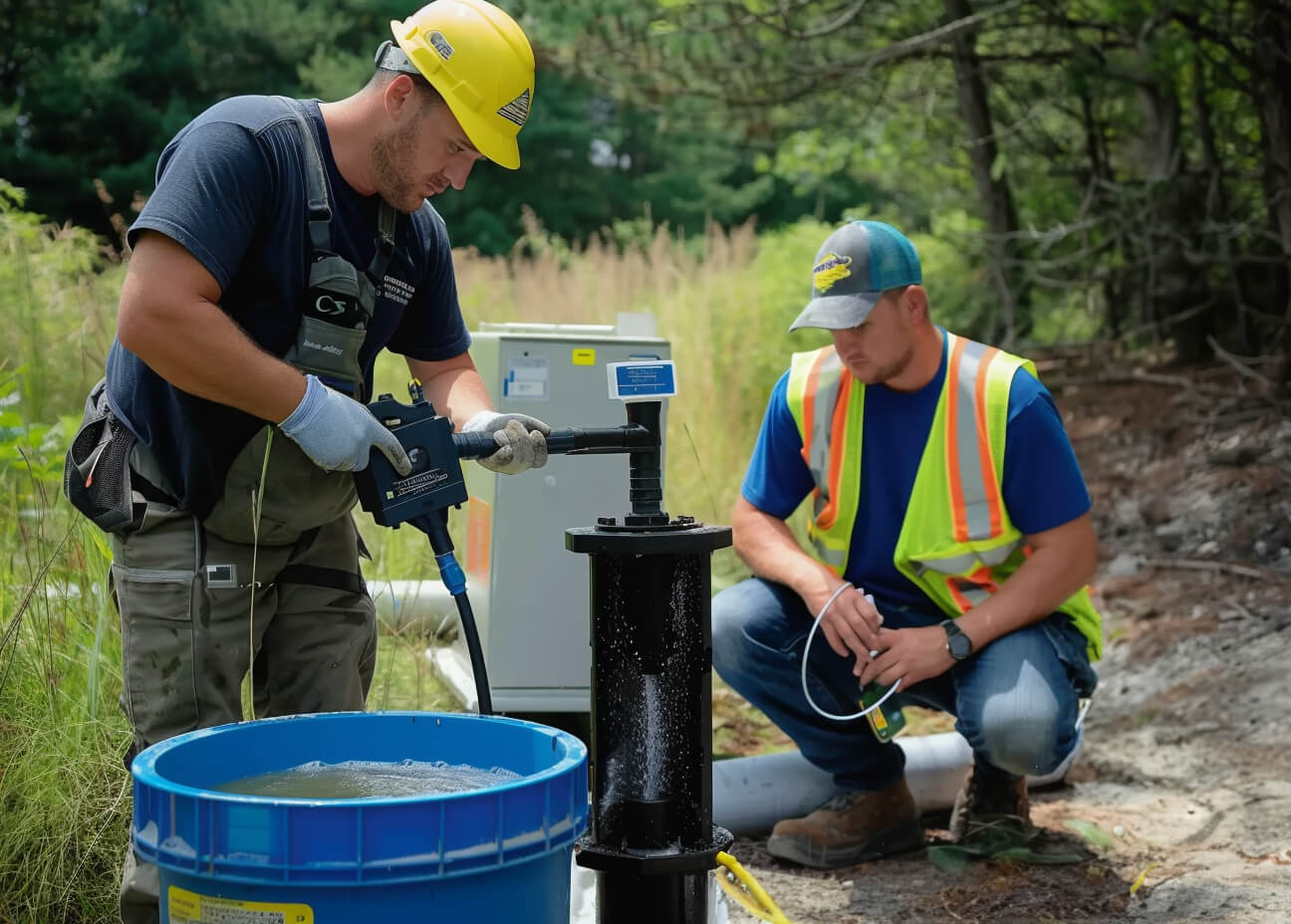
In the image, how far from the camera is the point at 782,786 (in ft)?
11.6

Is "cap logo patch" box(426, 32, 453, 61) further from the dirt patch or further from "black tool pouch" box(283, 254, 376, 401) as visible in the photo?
the dirt patch

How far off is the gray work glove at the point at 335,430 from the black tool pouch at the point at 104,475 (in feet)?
1.24

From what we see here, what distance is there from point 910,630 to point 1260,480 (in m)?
3.56

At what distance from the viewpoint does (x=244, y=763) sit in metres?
1.91

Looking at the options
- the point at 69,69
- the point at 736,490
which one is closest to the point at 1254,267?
the point at 736,490

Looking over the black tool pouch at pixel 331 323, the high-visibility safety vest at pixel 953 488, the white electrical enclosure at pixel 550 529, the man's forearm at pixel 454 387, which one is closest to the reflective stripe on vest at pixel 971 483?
the high-visibility safety vest at pixel 953 488

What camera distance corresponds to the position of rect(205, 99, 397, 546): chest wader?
2299 mm

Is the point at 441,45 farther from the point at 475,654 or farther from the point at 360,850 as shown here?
the point at 360,850

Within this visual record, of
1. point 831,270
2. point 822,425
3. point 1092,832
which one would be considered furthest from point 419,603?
point 1092,832

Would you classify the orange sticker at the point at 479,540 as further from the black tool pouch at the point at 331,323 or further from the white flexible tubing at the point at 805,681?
the black tool pouch at the point at 331,323

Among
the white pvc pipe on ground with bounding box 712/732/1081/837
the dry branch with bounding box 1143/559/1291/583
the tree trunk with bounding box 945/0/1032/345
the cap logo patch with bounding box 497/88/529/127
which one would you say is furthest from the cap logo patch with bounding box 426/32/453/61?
the tree trunk with bounding box 945/0/1032/345

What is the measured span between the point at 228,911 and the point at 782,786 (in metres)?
2.19

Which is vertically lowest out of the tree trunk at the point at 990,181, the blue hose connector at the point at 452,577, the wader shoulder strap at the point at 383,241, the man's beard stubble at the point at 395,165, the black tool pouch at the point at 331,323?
the blue hose connector at the point at 452,577

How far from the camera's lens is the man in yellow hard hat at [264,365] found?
7.06 ft
